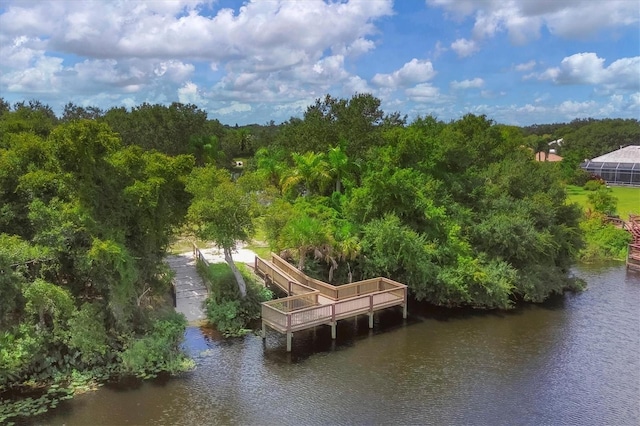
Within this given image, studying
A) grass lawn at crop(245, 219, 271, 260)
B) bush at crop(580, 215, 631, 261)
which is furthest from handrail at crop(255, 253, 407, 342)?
bush at crop(580, 215, 631, 261)

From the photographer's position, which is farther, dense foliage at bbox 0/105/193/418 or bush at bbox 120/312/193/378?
bush at bbox 120/312/193/378

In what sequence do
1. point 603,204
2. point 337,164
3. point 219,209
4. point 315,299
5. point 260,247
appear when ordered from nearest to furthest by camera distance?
point 219,209, point 315,299, point 337,164, point 260,247, point 603,204

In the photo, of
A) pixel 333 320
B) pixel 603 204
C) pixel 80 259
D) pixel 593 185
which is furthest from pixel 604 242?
pixel 80 259

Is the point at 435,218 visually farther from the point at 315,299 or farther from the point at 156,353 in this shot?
the point at 156,353

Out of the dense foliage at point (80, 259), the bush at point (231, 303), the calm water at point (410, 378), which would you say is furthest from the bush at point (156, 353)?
the bush at point (231, 303)

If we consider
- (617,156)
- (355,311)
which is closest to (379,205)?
(355,311)

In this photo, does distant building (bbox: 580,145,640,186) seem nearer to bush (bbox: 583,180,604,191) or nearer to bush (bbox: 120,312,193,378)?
bush (bbox: 583,180,604,191)
